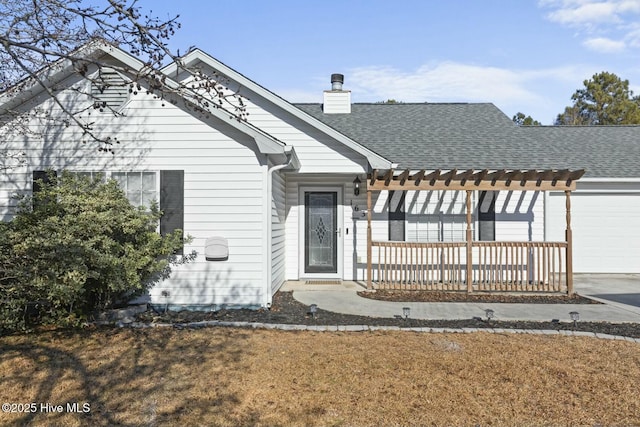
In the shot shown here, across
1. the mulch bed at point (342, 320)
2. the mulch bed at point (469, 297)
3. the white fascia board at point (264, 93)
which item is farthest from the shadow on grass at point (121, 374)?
the white fascia board at point (264, 93)

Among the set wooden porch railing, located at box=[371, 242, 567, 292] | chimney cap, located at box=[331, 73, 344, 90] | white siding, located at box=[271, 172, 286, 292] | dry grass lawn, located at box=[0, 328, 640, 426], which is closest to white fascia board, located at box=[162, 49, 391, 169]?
white siding, located at box=[271, 172, 286, 292]

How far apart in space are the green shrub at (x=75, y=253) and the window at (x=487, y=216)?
666 cm

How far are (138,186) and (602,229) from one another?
11.5 meters

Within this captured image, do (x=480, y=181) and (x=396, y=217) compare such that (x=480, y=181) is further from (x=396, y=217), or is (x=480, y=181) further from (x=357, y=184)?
(x=357, y=184)

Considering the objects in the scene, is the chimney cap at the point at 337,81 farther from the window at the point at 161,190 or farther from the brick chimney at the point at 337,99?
the window at the point at 161,190

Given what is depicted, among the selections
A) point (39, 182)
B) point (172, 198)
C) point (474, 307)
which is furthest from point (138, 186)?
point (474, 307)

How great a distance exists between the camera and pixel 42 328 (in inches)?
226

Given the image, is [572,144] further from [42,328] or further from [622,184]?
[42,328]

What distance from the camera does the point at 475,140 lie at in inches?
423

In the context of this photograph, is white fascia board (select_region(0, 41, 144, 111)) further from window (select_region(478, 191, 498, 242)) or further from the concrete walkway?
window (select_region(478, 191, 498, 242))

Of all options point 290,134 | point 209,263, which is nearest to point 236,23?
point 290,134

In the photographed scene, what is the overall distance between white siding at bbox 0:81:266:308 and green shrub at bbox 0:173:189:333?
444 mm

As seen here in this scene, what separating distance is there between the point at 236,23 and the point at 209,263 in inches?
201

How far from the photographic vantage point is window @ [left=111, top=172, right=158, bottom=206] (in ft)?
23.3
